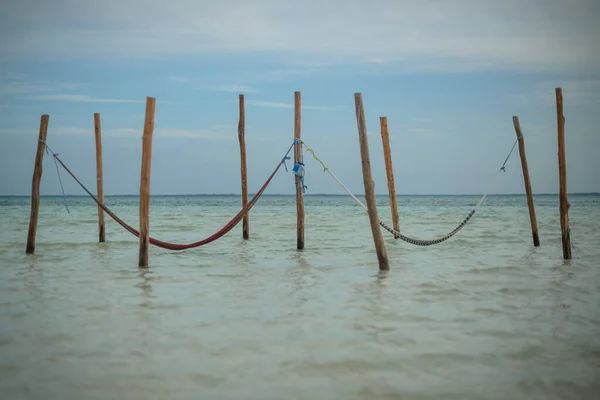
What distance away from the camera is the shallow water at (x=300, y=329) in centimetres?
371

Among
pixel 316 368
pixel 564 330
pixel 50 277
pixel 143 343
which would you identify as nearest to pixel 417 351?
pixel 316 368

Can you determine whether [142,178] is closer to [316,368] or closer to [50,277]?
[50,277]

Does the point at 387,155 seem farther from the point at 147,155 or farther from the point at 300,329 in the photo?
the point at 300,329

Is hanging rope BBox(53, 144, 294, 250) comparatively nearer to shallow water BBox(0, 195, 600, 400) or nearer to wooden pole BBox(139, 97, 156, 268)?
shallow water BBox(0, 195, 600, 400)

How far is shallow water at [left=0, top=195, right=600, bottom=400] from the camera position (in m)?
3.71

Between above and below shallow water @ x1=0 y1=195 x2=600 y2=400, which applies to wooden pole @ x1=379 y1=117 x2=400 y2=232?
above

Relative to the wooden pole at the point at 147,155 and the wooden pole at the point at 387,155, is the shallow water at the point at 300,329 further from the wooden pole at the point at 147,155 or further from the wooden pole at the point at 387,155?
the wooden pole at the point at 387,155

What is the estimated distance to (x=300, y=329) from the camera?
5.01 m

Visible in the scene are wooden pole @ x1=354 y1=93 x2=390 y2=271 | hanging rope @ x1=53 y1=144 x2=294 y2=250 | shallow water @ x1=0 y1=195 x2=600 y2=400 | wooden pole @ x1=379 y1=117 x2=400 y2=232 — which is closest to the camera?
shallow water @ x1=0 y1=195 x2=600 y2=400

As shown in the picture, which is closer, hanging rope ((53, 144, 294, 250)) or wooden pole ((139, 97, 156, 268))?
wooden pole ((139, 97, 156, 268))

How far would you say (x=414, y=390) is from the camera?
3.60 m

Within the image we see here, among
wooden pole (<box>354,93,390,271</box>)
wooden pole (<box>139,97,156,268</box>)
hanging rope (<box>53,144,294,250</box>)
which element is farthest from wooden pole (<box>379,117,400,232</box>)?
wooden pole (<box>139,97,156,268</box>)

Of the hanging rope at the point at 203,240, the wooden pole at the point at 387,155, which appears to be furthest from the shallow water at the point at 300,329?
the wooden pole at the point at 387,155

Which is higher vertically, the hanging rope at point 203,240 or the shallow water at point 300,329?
the hanging rope at point 203,240
